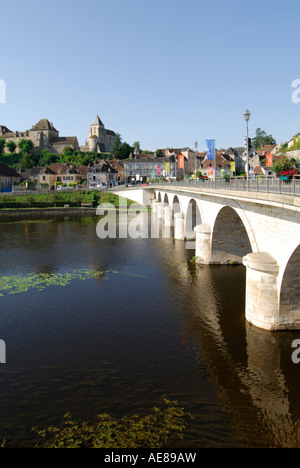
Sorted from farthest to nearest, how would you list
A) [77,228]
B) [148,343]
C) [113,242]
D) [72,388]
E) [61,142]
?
[61,142]
[77,228]
[113,242]
[148,343]
[72,388]

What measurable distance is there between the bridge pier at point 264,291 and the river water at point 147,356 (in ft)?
2.04

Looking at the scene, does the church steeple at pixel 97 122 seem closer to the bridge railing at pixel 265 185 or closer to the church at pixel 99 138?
the church at pixel 99 138

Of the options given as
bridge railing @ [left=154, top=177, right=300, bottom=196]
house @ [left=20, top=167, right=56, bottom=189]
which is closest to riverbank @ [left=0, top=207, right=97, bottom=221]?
house @ [left=20, top=167, right=56, bottom=189]

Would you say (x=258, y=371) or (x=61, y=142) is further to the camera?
(x=61, y=142)

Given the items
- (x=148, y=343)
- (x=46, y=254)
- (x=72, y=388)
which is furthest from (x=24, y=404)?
(x=46, y=254)

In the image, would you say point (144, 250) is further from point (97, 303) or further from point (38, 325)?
point (38, 325)

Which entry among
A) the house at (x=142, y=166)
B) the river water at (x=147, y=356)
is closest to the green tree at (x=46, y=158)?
the house at (x=142, y=166)

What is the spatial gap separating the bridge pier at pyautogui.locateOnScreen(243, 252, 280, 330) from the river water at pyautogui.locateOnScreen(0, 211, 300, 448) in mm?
621

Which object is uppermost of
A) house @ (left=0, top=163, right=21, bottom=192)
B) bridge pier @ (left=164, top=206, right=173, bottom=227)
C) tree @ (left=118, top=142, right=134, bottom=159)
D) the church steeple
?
the church steeple

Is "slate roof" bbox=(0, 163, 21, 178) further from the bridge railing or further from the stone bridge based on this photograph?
the stone bridge

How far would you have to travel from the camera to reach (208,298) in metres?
21.3

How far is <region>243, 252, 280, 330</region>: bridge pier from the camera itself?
15297 millimetres

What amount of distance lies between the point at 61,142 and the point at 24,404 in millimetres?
146932

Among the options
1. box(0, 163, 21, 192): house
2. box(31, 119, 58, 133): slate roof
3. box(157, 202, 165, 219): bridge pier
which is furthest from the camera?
box(31, 119, 58, 133): slate roof
